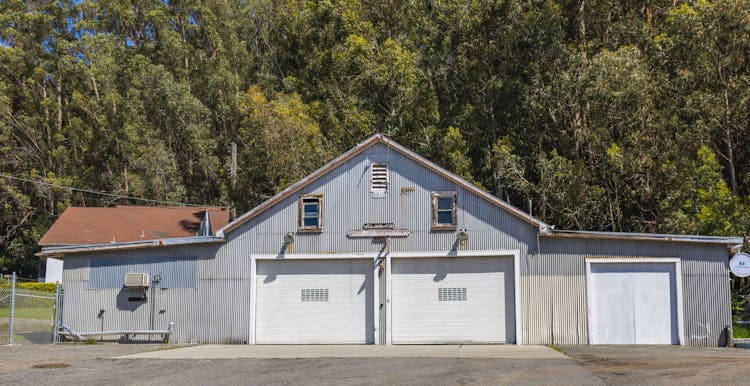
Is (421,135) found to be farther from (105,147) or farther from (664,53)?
(105,147)

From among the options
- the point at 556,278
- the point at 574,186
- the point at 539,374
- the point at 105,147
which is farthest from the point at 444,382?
the point at 105,147

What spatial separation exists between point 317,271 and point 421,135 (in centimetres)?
2086

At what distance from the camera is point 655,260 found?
2180 cm

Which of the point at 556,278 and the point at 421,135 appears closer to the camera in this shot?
the point at 556,278

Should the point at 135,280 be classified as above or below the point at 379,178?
below

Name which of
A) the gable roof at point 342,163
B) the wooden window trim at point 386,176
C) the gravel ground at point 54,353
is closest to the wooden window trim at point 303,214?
the gable roof at point 342,163

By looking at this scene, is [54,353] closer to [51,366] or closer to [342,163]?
[51,366]

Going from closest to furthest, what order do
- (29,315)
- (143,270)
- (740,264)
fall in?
(740,264) < (143,270) < (29,315)

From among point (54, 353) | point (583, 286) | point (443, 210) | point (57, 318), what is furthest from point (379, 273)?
point (57, 318)

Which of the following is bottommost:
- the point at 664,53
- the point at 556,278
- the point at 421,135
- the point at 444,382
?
the point at 444,382

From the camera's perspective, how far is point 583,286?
21969mm

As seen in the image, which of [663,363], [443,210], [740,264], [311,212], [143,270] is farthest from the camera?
[143,270]

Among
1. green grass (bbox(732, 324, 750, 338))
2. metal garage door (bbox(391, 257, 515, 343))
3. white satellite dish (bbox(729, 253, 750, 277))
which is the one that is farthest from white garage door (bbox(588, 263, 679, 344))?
green grass (bbox(732, 324, 750, 338))

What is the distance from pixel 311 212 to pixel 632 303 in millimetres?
9661
